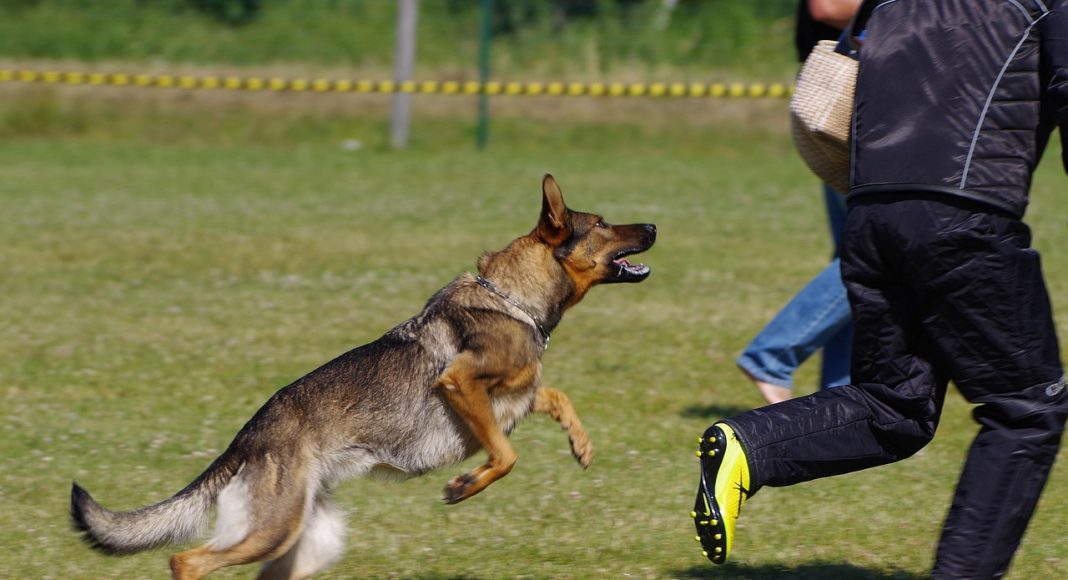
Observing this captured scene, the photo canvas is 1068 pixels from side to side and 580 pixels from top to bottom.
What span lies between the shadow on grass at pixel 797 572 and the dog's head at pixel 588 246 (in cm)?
98

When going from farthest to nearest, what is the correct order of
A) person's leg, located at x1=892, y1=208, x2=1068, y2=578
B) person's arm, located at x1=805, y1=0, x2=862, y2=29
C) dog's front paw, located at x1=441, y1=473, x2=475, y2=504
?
person's arm, located at x1=805, y1=0, x2=862, y2=29 → dog's front paw, located at x1=441, y1=473, x2=475, y2=504 → person's leg, located at x1=892, y1=208, x2=1068, y2=578

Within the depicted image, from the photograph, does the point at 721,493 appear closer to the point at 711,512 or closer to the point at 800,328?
the point at 711,512

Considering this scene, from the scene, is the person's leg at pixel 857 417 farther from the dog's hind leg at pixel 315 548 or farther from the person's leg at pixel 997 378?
the dog's hind leg at pixel 315 548

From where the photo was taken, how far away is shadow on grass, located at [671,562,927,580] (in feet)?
13.6

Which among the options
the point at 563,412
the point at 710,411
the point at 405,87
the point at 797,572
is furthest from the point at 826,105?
the point at 405,87

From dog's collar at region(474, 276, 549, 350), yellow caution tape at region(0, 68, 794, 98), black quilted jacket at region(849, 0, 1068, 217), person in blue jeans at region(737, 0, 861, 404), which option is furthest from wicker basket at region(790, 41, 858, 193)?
yellow caution tape at region(0, 68, 794, 98)

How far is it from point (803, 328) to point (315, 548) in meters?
2.50

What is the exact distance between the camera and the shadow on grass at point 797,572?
13.6 ft

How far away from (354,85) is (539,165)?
2648 millimetres

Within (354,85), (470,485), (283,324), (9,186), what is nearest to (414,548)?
(470,485)

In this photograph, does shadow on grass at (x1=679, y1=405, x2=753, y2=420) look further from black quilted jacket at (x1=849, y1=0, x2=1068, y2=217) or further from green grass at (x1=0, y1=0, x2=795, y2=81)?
green grass at (x1=0, y1=0, x2=795, y2=81)

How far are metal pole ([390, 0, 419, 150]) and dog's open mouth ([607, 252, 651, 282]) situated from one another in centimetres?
1223

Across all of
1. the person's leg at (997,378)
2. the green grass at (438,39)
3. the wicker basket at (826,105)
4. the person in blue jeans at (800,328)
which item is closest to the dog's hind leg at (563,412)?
the wicker basket at (826,105)

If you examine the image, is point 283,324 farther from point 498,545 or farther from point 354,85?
point 354,85
